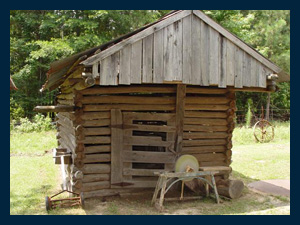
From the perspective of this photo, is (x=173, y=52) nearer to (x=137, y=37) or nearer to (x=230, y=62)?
(x=137, y=37)

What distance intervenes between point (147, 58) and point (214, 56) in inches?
69.9

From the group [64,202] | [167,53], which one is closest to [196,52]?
[167,53]

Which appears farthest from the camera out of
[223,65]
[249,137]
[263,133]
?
[249,137]

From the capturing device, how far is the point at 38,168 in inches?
500

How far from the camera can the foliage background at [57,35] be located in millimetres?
20438

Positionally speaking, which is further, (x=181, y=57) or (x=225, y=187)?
(x=225, y=187)

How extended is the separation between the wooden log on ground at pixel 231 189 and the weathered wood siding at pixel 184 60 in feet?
8.56

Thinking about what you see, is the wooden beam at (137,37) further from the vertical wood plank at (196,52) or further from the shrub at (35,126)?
the shrub at (35,126)

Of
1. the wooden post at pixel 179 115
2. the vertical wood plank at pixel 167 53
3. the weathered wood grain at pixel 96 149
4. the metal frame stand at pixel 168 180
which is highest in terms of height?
the vertical wood plank at pixel 167 53

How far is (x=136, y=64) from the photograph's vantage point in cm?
752

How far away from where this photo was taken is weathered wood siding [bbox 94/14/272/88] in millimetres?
7418

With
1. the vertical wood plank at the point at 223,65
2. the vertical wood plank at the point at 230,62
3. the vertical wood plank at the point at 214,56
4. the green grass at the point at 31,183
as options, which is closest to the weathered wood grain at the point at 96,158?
the green grass at the point at 31,183

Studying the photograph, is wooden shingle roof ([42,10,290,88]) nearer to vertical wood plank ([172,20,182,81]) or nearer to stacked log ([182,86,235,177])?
vertical wood plank ([172,20,182,81])

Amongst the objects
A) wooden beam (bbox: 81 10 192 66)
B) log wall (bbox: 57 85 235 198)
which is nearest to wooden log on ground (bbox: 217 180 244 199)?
log wall (bbox: 57 85 235 198)
